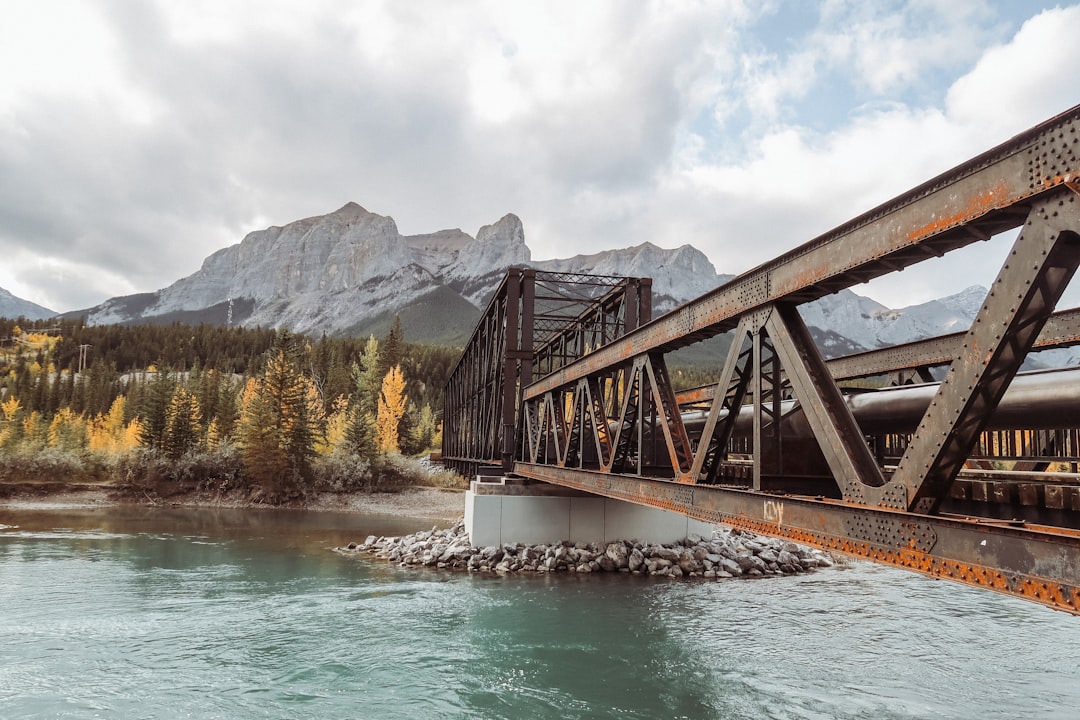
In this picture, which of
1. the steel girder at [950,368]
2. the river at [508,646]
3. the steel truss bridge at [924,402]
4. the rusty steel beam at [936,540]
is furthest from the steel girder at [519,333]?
the rusty steel beam at [936,540]

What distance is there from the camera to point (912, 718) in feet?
34.5

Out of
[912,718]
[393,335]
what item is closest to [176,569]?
[912,718]

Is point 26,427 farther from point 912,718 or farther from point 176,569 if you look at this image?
point 912,718

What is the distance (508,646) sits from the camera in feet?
48.7

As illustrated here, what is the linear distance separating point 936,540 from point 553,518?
20709 mm

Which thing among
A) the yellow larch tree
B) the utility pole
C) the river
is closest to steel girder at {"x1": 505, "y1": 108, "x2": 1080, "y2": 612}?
the river

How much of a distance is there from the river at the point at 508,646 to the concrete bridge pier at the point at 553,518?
99.2 inches

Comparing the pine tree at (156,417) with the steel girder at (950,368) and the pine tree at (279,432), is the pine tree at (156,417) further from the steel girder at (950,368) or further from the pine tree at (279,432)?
the steel girder at (950,368)

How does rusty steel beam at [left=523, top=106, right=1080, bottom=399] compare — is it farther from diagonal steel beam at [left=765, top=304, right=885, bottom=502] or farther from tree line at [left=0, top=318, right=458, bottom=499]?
tree line at [left=0, top=318, right=458, bottom=499]

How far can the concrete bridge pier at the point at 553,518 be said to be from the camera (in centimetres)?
2520

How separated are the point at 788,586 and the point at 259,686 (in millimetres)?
17196

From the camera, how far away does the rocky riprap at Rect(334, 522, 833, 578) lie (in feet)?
78.3

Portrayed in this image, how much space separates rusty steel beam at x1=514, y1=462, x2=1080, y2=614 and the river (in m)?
4.80

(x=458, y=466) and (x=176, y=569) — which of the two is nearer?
(x=176, y=569)
